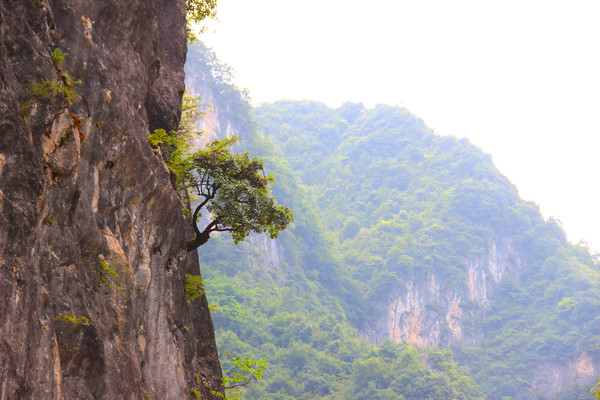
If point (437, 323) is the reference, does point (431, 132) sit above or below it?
above

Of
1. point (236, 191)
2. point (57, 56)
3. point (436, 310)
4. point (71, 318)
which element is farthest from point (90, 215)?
point (436, 310)

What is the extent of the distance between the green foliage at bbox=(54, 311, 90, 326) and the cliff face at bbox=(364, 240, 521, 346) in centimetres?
7859

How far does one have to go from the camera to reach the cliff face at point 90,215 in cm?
608

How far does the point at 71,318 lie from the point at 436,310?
84.6m

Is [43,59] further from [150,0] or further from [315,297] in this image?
[315,297]

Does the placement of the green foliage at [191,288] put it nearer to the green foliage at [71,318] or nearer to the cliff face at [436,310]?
the green foliage at [71,318]

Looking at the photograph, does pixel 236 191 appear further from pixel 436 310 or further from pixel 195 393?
pixel 436 310

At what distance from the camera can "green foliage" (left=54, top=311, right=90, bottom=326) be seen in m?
6.99

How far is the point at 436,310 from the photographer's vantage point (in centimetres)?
8781

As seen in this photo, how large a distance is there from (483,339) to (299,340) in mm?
38806

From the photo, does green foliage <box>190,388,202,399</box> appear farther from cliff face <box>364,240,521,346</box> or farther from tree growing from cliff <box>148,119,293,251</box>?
cliff face <box>364,240,521,346</box>

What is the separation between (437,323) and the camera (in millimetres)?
86938

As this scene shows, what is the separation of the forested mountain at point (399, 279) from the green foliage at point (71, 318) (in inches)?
1791

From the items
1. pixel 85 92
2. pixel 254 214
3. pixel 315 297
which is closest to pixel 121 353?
pixel 85 92
